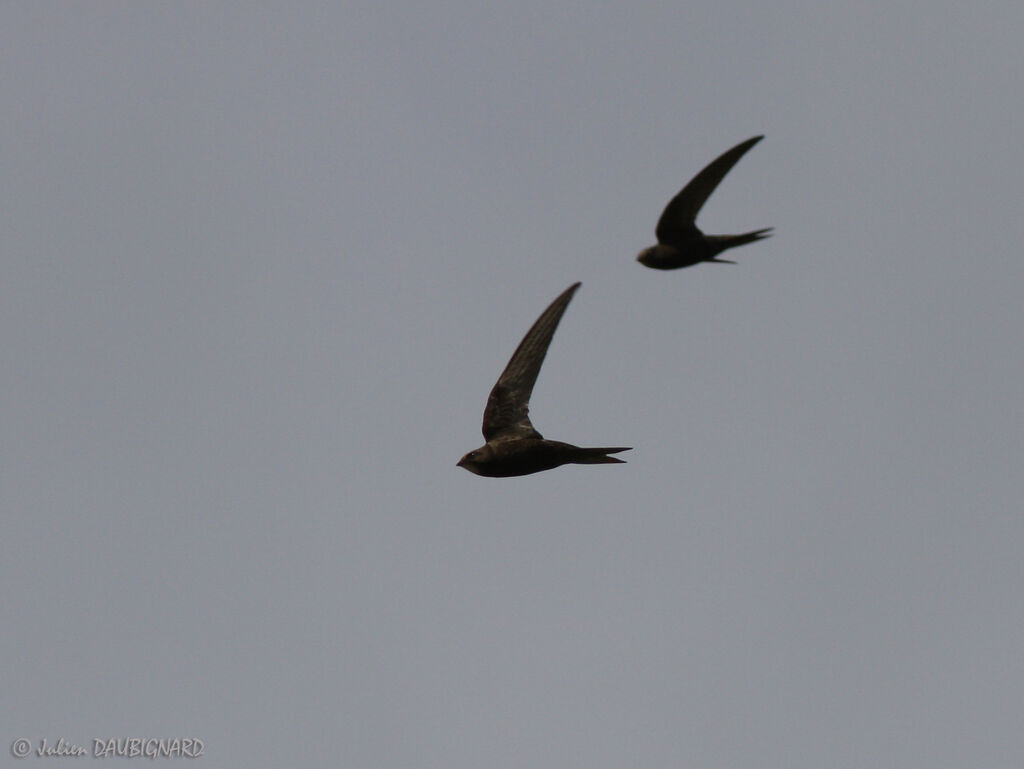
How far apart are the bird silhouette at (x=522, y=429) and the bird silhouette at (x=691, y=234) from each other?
1809 mm

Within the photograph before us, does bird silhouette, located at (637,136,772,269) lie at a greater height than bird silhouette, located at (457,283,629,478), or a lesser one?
greater

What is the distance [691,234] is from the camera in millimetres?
18156

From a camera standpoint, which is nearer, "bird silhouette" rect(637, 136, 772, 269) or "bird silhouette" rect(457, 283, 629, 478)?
"bird silhouette" rect(637, 136, 772, 269)

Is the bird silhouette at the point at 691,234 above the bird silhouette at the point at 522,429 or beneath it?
above

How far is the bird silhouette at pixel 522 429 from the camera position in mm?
18547

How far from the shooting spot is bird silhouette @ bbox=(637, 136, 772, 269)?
57.6 feet

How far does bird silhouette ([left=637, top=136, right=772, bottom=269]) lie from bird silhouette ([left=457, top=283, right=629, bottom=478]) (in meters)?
1.81

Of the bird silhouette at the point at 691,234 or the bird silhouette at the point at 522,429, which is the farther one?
the bird silhouette at the point at 522,429

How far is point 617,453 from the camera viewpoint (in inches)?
714

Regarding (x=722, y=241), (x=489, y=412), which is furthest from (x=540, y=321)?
(x=722, y=241)

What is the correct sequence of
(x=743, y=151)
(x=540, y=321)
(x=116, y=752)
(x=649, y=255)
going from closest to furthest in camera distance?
(x=743, y=151)
(x=649, y=255)
(x=540, y=321)
(x=116, y=752)

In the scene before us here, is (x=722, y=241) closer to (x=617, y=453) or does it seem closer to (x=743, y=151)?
(x=743, y=151)

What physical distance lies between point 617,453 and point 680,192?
3347 mm

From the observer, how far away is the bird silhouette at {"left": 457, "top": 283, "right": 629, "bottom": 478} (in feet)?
60.8
